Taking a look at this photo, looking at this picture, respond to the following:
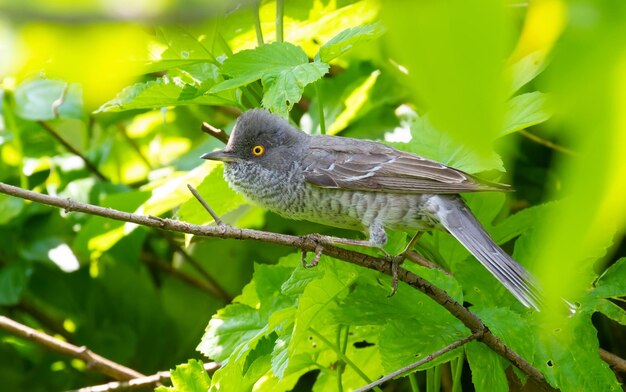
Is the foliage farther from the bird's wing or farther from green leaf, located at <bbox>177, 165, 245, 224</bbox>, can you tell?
the bird's wing

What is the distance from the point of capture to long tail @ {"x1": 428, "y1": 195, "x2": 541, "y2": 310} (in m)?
2.35

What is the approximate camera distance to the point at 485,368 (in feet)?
7.16

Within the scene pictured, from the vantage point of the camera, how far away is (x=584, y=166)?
0.44m

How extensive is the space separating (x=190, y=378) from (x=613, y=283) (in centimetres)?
131

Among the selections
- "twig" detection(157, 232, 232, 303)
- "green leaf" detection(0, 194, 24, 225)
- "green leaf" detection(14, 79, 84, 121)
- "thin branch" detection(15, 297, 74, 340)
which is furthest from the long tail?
"thin branch" detection(15, 297, 74, 340)

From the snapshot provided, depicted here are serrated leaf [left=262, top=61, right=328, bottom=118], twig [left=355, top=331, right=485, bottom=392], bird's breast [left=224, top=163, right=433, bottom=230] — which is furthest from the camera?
bird's breast [left=224, top=163, right=433, bottom=230]

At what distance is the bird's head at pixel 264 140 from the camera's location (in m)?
3.23

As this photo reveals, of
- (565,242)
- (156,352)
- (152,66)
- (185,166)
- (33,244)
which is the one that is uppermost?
(565,242)

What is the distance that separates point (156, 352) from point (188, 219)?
1481mm

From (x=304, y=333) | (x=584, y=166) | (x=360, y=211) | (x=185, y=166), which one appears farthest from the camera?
(x=185, y=166)

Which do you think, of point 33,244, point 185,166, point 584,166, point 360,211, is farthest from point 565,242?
point 33,244

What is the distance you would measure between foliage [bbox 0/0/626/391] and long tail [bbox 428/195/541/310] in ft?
0.29

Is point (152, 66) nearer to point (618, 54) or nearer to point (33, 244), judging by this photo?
point (33, 244)

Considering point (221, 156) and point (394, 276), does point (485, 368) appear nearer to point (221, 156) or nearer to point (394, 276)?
point (394, 276)
